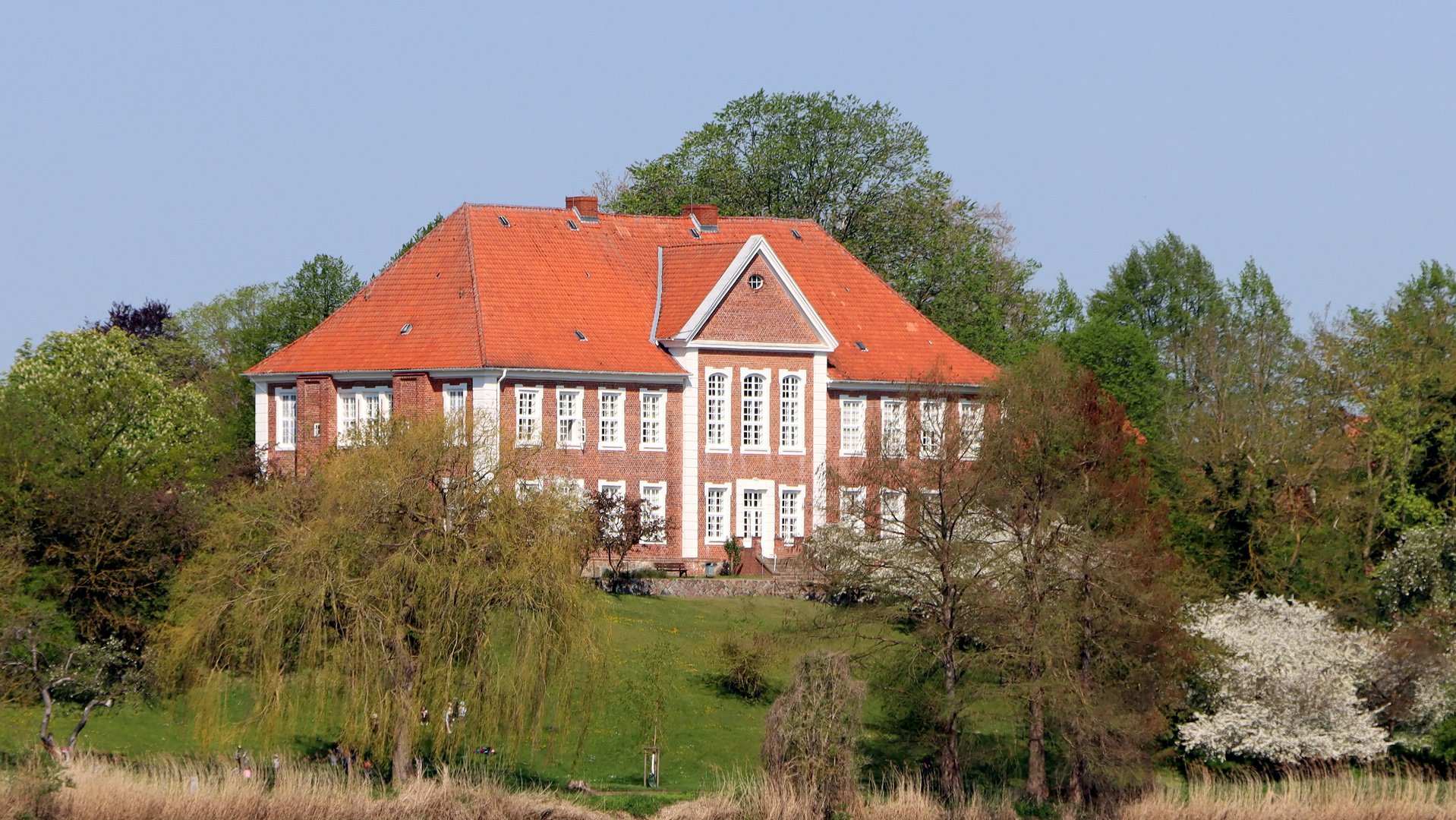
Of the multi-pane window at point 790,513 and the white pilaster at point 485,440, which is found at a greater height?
the white pilaster at point 485,440

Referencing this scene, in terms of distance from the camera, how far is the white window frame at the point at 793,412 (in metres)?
58.5

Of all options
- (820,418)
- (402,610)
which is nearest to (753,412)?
(820,418)

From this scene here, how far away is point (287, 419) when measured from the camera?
58312mm

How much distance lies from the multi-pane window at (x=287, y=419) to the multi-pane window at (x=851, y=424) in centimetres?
1592

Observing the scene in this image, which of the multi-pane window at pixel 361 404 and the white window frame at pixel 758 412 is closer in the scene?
the multi-pane window at pixel 361 404

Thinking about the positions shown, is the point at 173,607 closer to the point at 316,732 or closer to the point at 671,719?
the point at 316,732

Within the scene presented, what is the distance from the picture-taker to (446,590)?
34.7 m

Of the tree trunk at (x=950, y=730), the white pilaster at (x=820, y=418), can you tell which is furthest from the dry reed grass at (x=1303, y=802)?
the white pilaster at (x=820, y=418)

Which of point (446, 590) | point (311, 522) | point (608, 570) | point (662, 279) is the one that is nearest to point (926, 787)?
point (446, 590)

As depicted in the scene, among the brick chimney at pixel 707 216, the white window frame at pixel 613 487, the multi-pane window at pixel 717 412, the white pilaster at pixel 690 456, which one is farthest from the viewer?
the brick chimney at pixel 707 216

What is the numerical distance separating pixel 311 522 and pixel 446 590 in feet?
8.90

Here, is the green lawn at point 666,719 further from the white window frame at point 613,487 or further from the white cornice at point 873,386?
the white cornice at point 873,386

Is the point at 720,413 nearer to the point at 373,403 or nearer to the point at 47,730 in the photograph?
the point at 373,403

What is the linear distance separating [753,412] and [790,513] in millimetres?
3189
